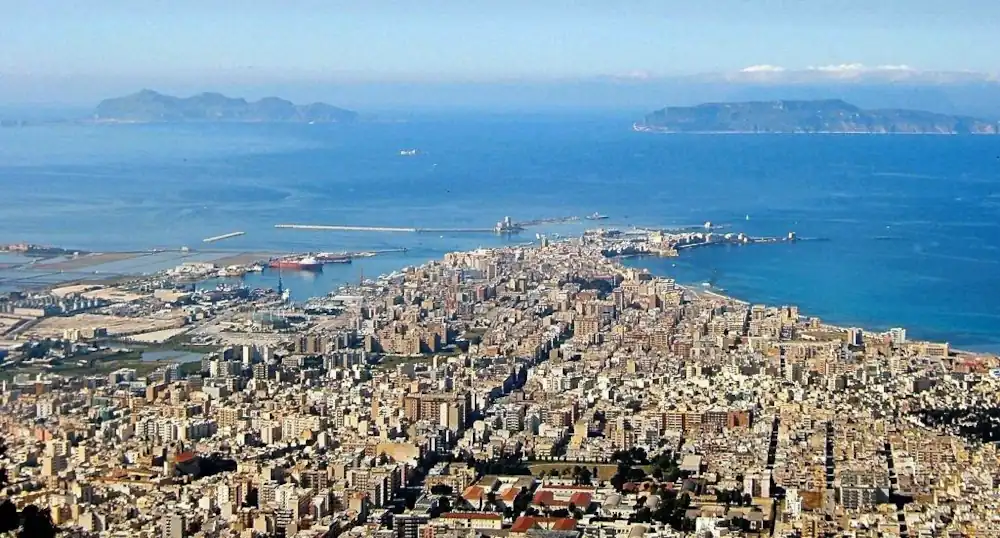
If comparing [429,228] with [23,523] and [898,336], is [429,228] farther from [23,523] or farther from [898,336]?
[23,523]

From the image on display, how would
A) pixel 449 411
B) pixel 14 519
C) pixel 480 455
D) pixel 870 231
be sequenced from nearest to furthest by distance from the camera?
pixel 14 519
pixel 480 455
pixel 449 411
pixel 870 231

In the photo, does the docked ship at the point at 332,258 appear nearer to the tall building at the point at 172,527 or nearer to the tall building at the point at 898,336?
the tall building at the point at 898,336

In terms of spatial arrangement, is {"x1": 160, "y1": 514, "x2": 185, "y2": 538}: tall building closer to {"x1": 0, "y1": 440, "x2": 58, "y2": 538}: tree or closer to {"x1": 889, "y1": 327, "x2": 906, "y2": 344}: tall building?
{"x1": 0, "y1": 440, "x2": 58, "y2": 538}: tree

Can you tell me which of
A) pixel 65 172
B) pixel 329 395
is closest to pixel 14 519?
pixel 329 395

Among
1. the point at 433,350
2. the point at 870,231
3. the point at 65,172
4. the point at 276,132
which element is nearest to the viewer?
the point at 433,350

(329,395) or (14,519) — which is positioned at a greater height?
(14,519)

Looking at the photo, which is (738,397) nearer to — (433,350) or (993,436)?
(993,436)

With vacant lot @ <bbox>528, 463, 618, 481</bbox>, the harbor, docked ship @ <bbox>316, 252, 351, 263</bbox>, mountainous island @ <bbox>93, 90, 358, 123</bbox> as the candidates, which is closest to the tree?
vacant lot @ <bbox>528, 463, 618, 481</bbox>
